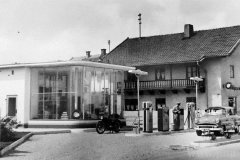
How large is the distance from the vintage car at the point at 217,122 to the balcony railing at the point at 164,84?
14.4 m

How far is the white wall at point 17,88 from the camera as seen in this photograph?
2861cm

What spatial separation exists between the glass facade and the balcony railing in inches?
389

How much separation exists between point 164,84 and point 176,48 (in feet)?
16.3

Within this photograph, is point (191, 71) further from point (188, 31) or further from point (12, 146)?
point (12, 146)

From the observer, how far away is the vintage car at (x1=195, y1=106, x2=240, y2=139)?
70.9 feet

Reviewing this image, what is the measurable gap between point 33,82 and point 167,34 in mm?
Answer: 21092

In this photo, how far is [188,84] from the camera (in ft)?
124

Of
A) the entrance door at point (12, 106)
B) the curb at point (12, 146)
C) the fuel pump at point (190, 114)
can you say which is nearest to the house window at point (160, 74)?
the fuel pump at point (190, 114)

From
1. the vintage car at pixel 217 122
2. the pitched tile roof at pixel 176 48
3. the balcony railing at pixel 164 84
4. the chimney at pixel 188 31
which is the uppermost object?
the chimney at pixel 188 31

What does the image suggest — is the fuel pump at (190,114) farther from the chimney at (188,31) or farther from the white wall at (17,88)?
the chimney at (188,31)

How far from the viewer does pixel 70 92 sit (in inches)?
1083

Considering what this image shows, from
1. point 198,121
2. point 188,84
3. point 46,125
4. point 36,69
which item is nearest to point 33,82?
point 36,69

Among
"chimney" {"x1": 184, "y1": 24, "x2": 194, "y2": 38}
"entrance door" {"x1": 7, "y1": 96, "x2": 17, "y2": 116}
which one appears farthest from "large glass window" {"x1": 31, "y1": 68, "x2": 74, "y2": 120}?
"chimney" {"x1": 184, "y1": 24, "x2": 194, "y2": 38}

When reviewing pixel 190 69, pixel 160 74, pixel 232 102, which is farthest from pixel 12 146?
pixel 232 102
